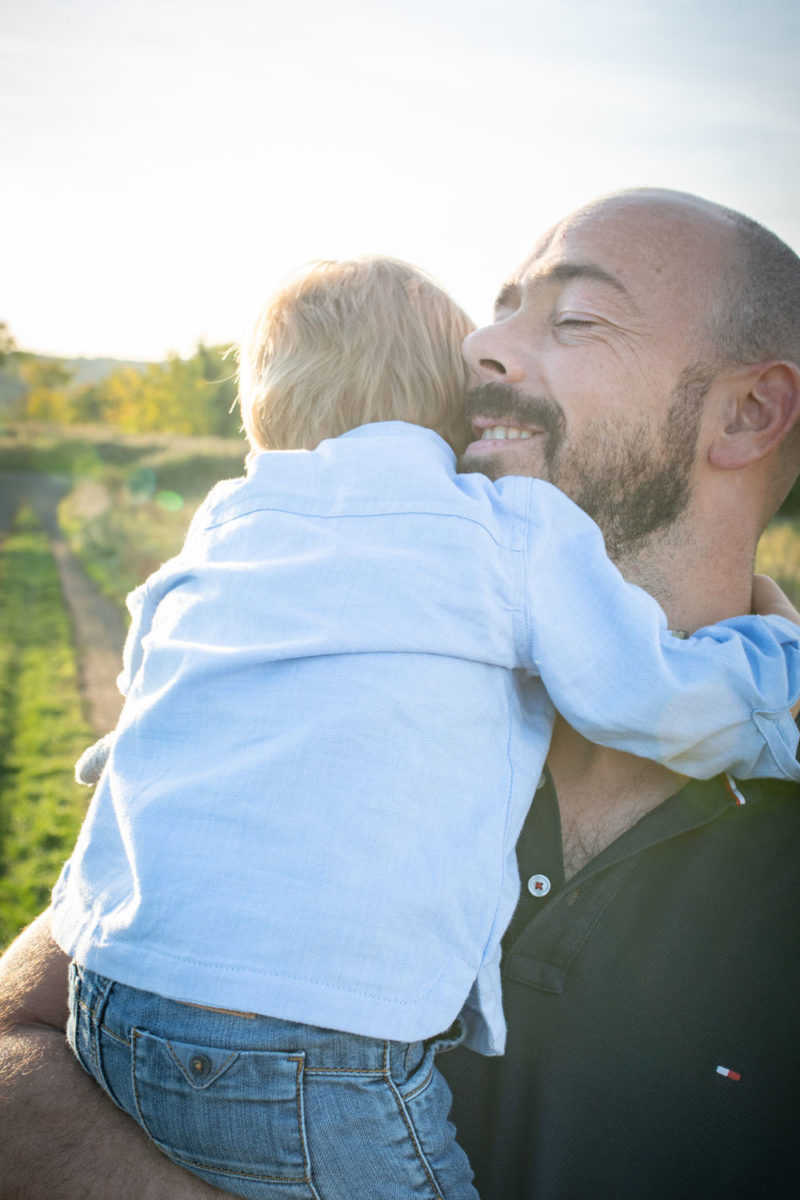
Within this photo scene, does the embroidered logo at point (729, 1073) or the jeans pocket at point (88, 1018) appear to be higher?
the embroidered logo at point (729, 1073)

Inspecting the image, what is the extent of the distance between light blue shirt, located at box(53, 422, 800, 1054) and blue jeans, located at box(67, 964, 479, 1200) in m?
0.10

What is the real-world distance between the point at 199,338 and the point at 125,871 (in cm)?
4367

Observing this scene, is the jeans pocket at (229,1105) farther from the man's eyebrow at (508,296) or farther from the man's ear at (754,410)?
the man's eyebrow at (508,296)

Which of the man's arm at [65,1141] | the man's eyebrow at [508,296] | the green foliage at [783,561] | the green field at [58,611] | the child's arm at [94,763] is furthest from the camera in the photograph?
the green foliage at [783,561]

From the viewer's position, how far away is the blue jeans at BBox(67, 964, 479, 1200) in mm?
1568

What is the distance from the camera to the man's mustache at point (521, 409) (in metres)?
2.25

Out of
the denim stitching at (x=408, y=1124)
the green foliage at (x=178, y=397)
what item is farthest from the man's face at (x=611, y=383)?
the green foliage at (x=178, y=397)

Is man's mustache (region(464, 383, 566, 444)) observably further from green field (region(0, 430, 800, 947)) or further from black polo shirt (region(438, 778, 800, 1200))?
green field (region(0, 430, 800, 947))

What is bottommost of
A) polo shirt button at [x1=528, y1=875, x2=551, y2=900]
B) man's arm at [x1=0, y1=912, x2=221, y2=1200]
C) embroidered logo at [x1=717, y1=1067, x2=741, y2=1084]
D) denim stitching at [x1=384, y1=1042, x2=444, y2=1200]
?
man's arm at [x1=0, y1=912, x2=221, y2=1200]

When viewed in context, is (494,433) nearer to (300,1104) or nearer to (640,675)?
(640,675)

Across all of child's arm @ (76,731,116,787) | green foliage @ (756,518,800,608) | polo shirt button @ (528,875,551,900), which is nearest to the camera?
polo shirt button @ (528,875,551,900)

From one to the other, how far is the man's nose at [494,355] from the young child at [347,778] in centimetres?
43

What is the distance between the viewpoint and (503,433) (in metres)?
2.32

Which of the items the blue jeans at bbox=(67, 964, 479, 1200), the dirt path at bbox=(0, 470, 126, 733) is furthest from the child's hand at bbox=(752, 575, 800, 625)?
the dirt path at bbox=(0, 470, 126, 733)
